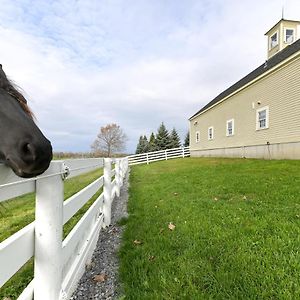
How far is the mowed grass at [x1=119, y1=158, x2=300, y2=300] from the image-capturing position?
2705 mm

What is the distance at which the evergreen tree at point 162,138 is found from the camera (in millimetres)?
55562

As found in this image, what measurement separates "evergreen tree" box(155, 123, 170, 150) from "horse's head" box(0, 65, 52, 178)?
5402 cm

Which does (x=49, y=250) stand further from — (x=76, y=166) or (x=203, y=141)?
(x=203, y=141)

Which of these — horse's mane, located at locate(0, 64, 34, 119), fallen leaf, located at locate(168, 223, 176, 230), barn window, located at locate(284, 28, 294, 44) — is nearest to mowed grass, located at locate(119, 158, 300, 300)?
fallen leaf, located at locate(168, 223, 176, 230)

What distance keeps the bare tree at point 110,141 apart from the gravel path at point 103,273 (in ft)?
220

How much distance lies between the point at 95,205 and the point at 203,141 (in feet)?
85.4

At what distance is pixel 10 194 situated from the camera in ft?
4.92

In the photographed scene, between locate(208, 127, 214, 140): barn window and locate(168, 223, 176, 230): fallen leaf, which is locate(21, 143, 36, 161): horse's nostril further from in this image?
locate(208, 127, 214, 140): barn window

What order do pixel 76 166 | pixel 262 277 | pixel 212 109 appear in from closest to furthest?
pixel 262 277, pixel 76 166, pixel 212 109

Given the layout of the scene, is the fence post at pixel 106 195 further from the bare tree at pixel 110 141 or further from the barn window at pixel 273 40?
the bare tree at pixel 110 141

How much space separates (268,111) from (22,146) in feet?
56.7

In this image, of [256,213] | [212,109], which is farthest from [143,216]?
[212,109]

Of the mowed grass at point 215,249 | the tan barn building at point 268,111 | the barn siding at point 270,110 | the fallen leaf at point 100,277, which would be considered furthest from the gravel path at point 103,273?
the barn siding at point 270,110

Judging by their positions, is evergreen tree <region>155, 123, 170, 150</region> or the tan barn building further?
evergreen tree <region>155, 123, 170, 150</region>
